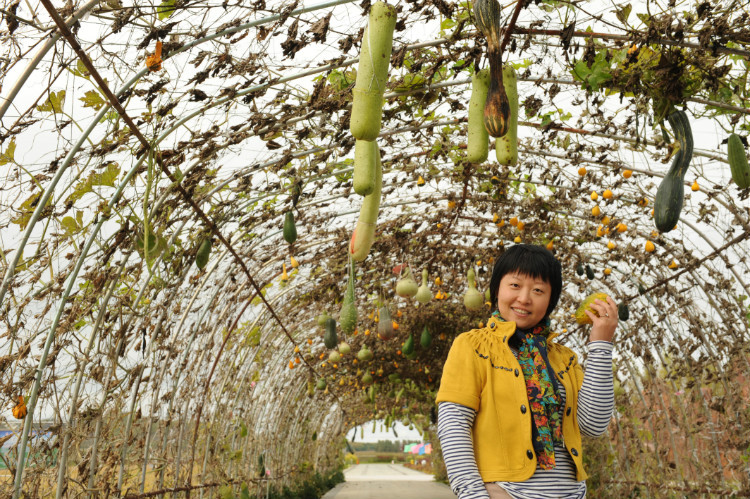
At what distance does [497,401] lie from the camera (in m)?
1.81

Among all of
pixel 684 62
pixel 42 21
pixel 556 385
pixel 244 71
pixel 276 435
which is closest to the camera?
pixel 556 385

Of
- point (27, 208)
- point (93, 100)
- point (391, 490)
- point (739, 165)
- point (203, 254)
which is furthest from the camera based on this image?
point (391, 490)

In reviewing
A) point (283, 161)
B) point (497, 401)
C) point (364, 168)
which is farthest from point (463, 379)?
point (283, 161)

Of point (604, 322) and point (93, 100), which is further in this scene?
point (93, 100)

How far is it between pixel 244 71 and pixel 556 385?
2295 millimetres

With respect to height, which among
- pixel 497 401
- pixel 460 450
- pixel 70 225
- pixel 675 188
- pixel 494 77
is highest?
pixel 70 225

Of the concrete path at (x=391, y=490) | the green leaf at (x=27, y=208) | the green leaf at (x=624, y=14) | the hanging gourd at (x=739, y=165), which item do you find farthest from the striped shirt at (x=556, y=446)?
the concrete path at (x=391, y=490)

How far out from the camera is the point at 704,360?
6625mm

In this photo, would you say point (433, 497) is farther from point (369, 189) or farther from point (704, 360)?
point (369, 189)

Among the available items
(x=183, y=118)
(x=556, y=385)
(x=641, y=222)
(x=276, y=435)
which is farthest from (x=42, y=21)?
(x=276, y=435)

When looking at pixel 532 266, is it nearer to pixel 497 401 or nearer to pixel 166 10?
pixel 497 401

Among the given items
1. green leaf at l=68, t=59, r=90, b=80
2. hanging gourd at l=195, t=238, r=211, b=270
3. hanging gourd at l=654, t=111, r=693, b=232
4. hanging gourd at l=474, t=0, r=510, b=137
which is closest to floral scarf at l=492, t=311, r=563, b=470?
hanging gourd at l=474, t=0, r=510, b=137

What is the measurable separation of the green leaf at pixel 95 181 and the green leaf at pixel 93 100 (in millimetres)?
445

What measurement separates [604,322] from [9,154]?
268 centimetres
